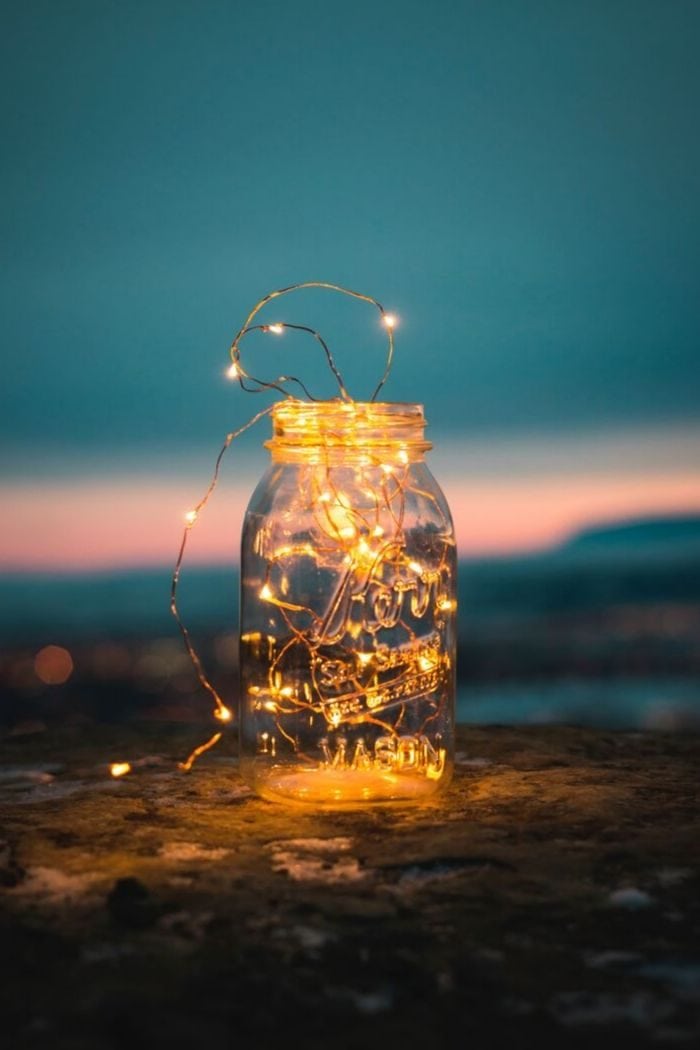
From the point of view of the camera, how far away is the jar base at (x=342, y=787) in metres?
1.57

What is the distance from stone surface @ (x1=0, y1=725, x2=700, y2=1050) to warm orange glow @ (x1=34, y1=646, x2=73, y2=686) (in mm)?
1537

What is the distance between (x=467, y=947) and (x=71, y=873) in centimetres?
42

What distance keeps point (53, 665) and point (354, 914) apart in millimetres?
2289

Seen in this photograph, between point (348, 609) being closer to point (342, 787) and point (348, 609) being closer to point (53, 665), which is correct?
point (342, 787)

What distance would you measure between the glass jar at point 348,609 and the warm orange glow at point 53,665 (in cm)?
166

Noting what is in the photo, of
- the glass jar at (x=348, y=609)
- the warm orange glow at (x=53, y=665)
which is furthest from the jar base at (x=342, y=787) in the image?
the warm orange glow at (x=53, y=665)

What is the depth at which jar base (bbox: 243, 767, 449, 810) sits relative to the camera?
5.14ft

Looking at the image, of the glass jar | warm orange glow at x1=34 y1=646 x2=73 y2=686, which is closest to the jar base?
the glass jar

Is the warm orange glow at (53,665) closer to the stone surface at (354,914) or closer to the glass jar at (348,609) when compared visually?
the stone surface at (354,914)

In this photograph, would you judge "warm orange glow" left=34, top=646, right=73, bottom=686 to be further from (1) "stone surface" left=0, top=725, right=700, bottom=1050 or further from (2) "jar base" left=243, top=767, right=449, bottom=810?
(2) "jar base" left=243, top=767, right=449, bottom=810

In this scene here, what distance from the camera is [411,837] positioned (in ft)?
4.58

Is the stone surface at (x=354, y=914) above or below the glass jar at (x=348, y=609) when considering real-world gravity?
below

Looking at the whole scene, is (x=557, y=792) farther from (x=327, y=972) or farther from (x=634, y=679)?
(x=634, y=679)

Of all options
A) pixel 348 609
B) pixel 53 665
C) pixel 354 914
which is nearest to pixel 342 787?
pixel 348 609
